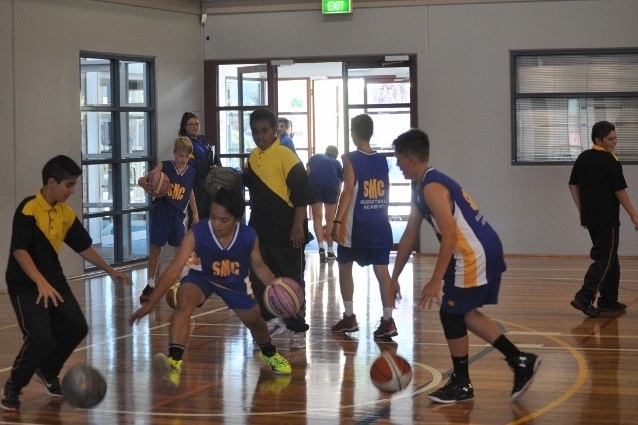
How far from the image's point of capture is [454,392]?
6406mm

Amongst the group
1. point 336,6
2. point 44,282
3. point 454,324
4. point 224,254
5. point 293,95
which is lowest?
point 454,324

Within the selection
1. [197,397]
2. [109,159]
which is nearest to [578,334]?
[197,397]

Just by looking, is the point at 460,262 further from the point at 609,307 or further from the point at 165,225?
the point at 165,225

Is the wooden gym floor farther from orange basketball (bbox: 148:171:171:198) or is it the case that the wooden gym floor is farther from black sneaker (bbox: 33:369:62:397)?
orange basketball (bbox: 148:171:171:198)

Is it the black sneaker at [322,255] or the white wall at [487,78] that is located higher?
the white wall at [487,78]

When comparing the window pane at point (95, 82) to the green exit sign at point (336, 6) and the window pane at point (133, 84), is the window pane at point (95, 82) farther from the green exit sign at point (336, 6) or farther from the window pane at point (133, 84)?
the green exit sign at point (336, 6)

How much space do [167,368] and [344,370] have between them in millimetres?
1529

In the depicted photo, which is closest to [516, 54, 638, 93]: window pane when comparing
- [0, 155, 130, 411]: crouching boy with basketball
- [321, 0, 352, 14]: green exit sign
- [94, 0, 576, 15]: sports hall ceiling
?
[94, 0, 576, 15]: sports hall ceiling

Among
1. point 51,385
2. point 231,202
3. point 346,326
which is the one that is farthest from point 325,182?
point 51,385

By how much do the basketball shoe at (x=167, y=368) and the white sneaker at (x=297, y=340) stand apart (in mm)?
1879

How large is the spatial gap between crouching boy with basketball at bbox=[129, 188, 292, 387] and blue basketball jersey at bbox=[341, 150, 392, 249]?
190 cm

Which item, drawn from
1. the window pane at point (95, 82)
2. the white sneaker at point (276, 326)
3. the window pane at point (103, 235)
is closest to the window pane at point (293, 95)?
the window pane at point (95, 82)

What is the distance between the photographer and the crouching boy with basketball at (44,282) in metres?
6.29

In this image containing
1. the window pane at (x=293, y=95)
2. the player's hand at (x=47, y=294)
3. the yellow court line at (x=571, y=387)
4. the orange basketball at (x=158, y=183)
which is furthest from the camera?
the window pane at (x=293, y=95)
